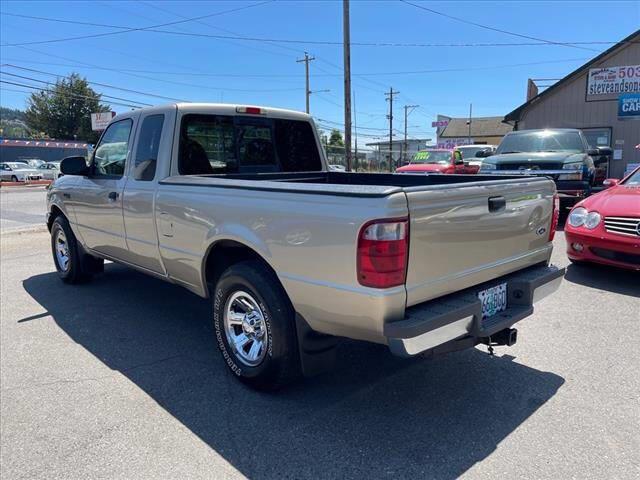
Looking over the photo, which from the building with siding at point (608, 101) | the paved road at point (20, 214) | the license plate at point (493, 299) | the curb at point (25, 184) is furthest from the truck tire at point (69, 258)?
the curb at point (25, 184)

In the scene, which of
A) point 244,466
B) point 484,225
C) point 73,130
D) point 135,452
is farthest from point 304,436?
point 73,130

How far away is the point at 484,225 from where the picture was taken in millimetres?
3006

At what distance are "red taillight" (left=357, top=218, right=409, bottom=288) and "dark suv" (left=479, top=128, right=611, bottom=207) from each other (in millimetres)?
7566

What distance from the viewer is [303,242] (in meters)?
2.76

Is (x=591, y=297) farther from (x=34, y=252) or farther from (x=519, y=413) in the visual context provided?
(x=34, y=252)

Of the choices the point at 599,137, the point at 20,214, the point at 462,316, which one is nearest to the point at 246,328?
the point at 462,316

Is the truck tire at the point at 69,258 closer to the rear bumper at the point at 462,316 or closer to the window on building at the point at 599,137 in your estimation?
the rear bumper at the point at 462,316

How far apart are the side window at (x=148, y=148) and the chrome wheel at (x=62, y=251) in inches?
90.8

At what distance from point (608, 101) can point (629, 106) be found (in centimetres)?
97

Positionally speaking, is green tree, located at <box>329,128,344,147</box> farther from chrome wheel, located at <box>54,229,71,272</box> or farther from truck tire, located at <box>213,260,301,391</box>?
truck tire, located at <box>213,260,301,391</box>

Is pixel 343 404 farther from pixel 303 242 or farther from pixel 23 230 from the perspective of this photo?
pixel 23 230

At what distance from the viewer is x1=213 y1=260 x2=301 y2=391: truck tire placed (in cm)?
306

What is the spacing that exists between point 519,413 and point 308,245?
171 cm

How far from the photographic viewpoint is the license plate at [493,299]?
3076 mm
